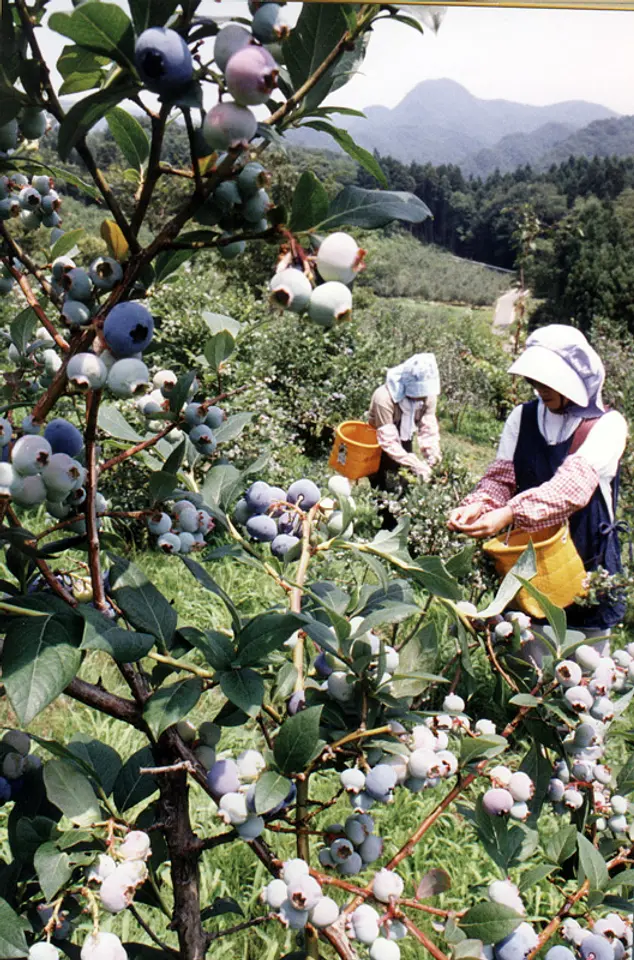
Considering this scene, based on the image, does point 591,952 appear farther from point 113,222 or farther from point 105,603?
point 113,222

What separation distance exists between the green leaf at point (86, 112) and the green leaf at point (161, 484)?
243mm

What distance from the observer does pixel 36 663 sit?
0.46 meters

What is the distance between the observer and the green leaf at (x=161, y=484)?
0.57 meters

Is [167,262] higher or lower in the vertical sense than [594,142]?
lower

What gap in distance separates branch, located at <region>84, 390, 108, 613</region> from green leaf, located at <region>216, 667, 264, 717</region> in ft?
0.38

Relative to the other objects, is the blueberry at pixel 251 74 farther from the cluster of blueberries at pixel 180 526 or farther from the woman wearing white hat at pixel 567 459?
the woman wearing white hat at pixel 567 459

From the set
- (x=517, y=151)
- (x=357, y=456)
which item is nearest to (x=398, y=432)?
(x=357, y=456)

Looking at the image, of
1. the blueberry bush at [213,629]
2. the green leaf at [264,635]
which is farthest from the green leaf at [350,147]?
the green leaf at [264,635]

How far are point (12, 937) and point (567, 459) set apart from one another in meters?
1.99

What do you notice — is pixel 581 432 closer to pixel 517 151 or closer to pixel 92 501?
pixel 92 501

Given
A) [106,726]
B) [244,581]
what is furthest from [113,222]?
[244,581]

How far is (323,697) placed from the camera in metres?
0.66

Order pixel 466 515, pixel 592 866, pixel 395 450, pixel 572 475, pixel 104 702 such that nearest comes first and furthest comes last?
pixel 104 702 → pixel 592 866 → pixel 572 475 → pixel 466 515 → pixel 395 450

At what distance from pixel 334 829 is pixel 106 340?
0.44 meters
